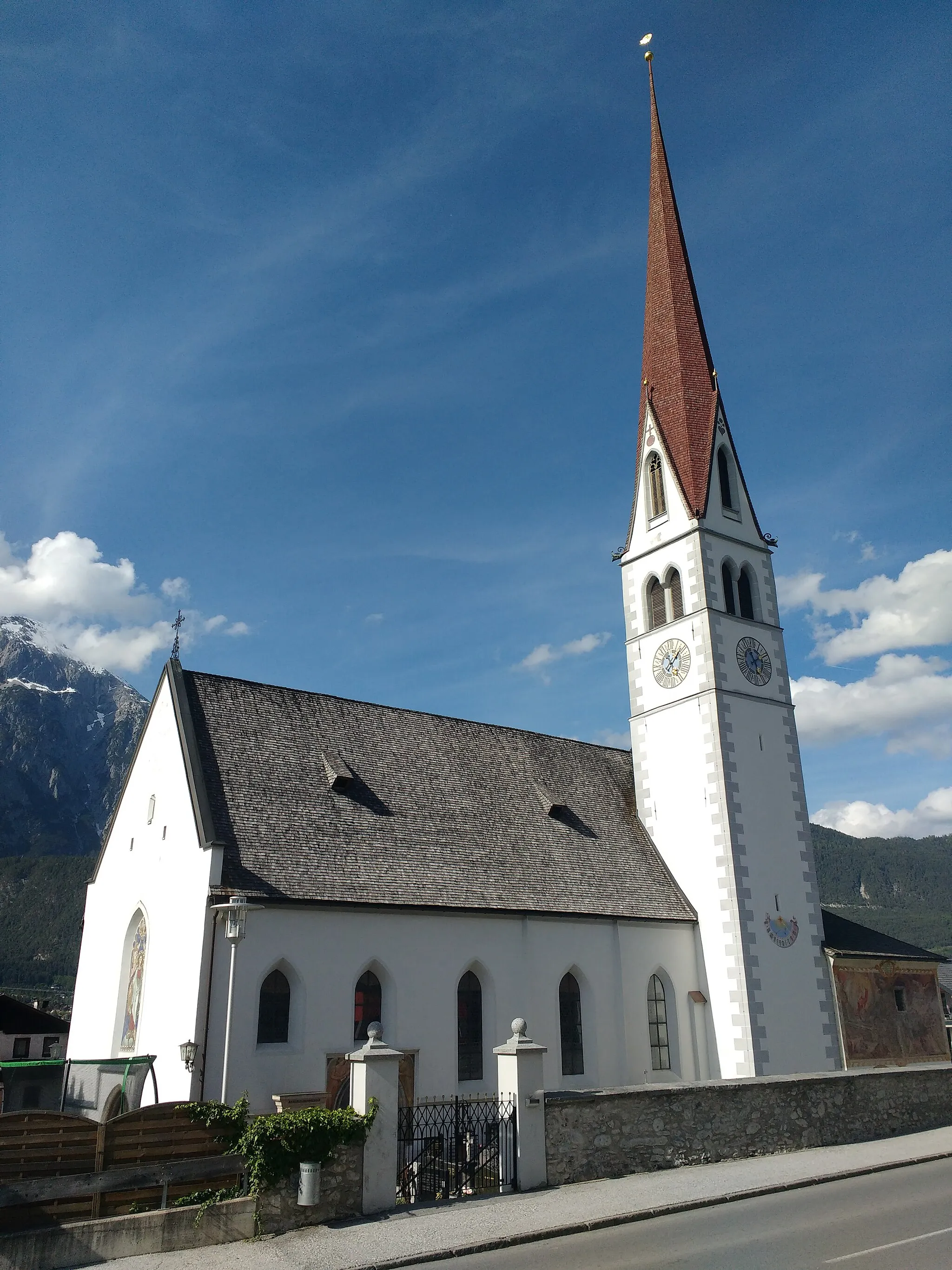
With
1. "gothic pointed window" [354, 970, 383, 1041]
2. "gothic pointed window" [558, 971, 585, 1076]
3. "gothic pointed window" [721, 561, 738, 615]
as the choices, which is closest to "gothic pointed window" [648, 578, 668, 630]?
"gothic pointed window" [721, 561, 738, 615]

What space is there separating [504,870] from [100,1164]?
42.0 feet

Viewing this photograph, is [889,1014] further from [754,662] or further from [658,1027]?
[754,662]

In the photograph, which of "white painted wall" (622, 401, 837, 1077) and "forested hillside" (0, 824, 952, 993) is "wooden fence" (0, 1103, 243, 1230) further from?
"forested hillside" (0, 824, 952, 993)

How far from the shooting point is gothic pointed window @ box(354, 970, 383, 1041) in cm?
1952

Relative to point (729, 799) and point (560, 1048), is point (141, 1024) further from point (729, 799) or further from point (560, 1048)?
point (729, 799)

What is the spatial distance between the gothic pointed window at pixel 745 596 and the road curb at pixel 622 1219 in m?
15.9

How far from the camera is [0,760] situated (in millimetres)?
193500

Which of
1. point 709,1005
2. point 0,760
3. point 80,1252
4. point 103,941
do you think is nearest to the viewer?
point 80,1252

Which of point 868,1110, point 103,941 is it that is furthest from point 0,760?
point 868,1110

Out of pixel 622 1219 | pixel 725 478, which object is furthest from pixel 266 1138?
pixel 725 478

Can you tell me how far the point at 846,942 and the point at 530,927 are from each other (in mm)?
10053

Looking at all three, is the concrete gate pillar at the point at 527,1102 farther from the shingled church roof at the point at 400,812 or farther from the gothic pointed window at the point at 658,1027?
the gothic pointed window at the point at 658,1027

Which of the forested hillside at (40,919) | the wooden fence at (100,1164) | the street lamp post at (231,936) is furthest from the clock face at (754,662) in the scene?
the forested hillside at (40,919)

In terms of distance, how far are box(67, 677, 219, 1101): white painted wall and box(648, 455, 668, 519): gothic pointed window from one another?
629 inches
